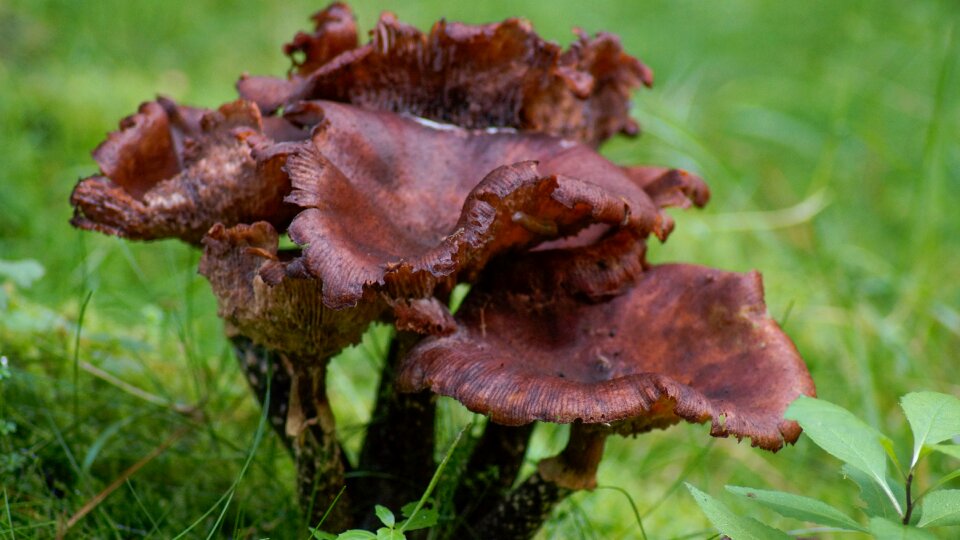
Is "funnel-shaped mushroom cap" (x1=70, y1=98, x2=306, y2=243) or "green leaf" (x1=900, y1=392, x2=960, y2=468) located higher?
"funnel-shaped mushroom cap" (x1=70, y1=98, x2=306, y2=243)

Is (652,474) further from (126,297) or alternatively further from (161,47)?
(161,47)

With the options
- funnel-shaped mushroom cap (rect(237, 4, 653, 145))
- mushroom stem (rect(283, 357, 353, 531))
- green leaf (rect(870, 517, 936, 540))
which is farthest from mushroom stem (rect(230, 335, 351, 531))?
green leaf (rect(870, 517, 936, 540))

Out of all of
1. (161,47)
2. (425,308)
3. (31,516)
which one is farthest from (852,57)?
(31,516)

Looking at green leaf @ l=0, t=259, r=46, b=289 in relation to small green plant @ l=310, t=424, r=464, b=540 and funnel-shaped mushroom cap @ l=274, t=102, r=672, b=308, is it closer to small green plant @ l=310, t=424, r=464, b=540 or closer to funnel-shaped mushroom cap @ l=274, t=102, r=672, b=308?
funnel-shaped mushroom cap @ l=274, t=102, r=672, b=308

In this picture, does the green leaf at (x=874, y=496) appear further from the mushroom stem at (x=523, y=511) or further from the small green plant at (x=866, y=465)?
the mushroom stem at (x=523, y=511)

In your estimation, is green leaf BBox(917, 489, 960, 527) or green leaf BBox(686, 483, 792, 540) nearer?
green leaf BBox(917, 489, 960, 527)

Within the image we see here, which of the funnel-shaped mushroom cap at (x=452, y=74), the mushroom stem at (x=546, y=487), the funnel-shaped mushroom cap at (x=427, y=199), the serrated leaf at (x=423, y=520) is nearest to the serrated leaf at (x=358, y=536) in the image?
the serrated leaf at (x=423, y=520)
